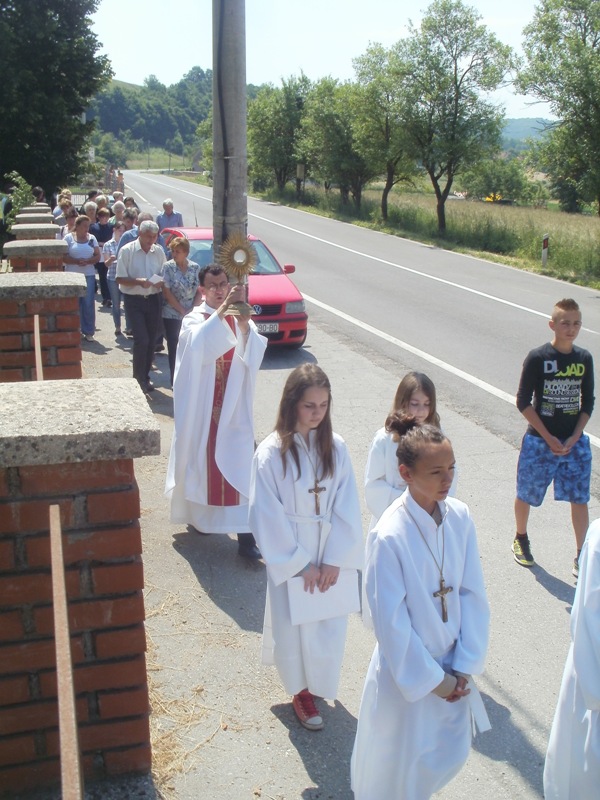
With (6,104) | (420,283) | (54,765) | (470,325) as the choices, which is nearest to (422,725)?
(54,765)

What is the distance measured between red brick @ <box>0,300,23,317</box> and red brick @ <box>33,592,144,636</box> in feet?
7.11

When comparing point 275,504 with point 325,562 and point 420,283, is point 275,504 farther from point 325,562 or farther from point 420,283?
point 420,283

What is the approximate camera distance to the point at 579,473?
5.49 m

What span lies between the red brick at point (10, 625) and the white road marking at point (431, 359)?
21.9ft

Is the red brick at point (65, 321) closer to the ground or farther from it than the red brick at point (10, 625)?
farther from it

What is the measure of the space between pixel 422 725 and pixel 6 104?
25814 millimetres

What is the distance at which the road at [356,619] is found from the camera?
3494 mm

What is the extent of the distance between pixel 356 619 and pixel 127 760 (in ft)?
7.43

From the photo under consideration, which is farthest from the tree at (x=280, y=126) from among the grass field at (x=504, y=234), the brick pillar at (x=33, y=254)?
the brick pillar at (x=33, y=254)

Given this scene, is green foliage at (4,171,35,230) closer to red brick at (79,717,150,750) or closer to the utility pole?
the utility pole

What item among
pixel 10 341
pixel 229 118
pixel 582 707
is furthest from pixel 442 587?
pixel 229 118

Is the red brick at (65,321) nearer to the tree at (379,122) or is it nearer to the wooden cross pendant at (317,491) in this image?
the wooden cross pendant at (317,491)

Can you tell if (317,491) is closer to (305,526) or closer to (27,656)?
→ (305,526)

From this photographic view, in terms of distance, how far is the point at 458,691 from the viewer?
290 centimetres
